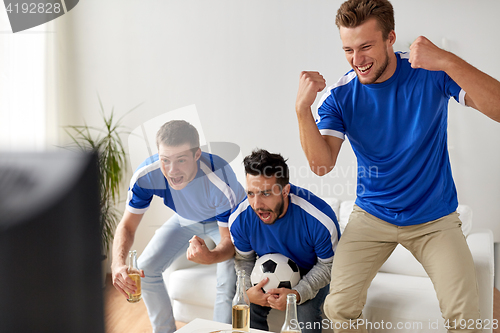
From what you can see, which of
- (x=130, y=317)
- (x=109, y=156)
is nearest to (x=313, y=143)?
(x=130, y=317)

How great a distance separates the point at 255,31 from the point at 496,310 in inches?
94.1

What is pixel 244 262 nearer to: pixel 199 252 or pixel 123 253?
pixel 199 252

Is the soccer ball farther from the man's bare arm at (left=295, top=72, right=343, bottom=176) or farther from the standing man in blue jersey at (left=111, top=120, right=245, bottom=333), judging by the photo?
the man's bare arm at (left=295, top=72, right=343, bottom=176)

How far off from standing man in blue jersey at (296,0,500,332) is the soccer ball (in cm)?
19

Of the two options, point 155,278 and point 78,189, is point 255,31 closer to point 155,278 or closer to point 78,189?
point 155,278

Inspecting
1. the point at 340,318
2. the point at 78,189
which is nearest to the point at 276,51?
the point at 340,318

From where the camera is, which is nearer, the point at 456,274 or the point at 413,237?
the point at 456,274

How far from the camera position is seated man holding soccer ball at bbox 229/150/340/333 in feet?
5.85

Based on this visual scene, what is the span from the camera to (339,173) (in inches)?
118

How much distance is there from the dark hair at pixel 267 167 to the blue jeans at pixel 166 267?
46 cm

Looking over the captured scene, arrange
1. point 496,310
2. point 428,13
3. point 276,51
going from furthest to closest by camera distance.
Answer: point 276,51 → point 428,13 → point 496,310

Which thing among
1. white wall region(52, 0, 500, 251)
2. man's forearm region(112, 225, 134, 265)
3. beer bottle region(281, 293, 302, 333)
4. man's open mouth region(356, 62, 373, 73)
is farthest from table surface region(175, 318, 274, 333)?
white wall region(52, 0, 500, 251)

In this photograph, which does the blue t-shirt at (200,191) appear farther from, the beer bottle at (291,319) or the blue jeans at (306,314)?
the beer bottle at (291,319)

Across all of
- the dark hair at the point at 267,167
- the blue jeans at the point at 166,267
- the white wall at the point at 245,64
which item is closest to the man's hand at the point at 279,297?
the blue jeans at the point at 166,267
